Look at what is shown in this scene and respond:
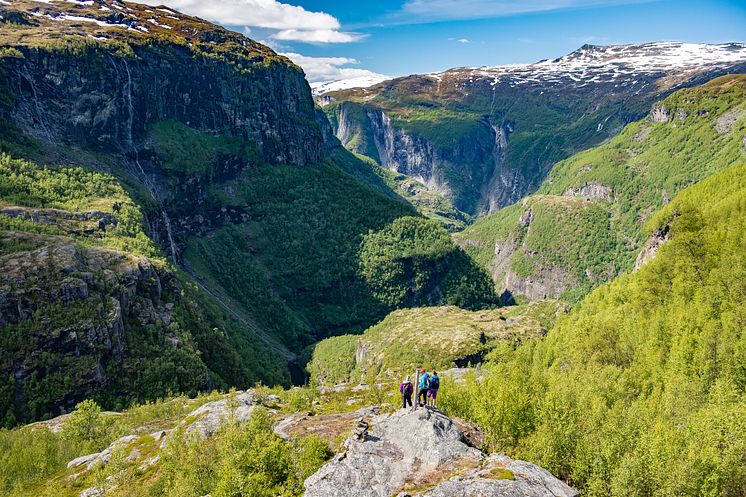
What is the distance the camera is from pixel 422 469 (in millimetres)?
45688

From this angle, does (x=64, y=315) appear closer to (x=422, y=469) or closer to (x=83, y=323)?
(x=83, y=323)

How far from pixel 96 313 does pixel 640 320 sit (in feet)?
487

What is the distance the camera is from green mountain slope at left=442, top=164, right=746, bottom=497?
49.3 metres

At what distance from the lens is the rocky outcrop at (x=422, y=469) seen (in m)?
41.6

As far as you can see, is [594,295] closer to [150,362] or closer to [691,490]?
[691,490]

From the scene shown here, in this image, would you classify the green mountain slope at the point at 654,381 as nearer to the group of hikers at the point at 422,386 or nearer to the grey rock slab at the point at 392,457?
the group of hikers at the point at 422,386

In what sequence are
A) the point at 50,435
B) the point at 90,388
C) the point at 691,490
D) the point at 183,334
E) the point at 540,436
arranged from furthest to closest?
the point at 183,334, the point at 90,388, the point at 50,435, the point at 540,436, the point at 691,490

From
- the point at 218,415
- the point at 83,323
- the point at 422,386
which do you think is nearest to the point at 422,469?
the point at 422,386

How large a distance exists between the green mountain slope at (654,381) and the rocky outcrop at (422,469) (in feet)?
31.1

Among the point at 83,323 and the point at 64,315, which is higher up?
the point at 64,315

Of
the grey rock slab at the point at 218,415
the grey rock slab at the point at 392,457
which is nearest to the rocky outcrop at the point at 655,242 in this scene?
the grey rock slab at the point at 392,457

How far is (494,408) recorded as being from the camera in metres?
58.0

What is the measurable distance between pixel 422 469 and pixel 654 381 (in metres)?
58.2

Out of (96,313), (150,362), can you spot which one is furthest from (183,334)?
(96,313)
